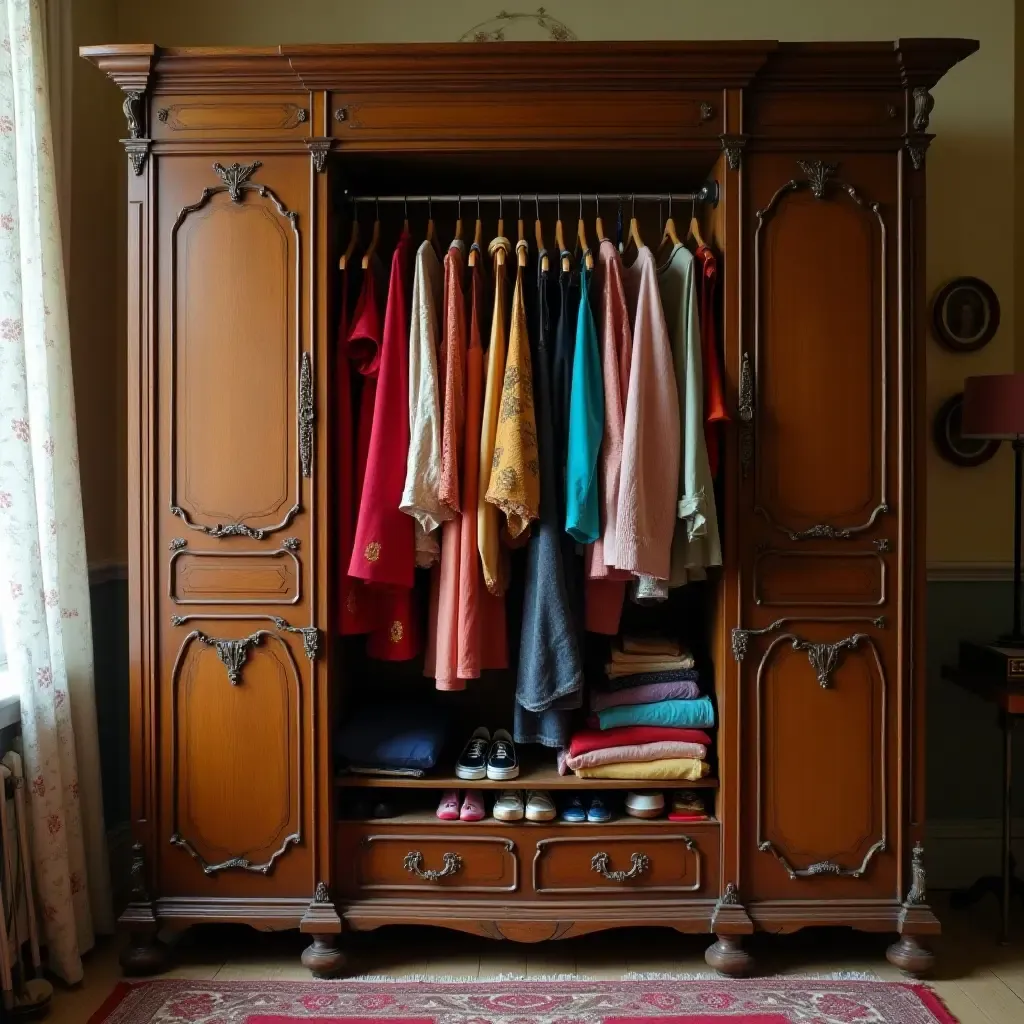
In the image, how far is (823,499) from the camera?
2.24 meters

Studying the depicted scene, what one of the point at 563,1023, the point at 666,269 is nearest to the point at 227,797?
the point at 563,1023

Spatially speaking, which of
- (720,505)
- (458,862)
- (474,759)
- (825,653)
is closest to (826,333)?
(720,505)

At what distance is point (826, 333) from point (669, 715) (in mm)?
1056

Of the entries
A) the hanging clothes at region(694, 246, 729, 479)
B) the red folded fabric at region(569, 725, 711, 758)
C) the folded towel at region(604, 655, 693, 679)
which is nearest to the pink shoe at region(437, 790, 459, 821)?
the red folded fabric at region(569, 725, 711, 758)

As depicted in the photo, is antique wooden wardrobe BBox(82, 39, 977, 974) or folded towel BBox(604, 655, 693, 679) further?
folded towel BBox(604, 655, 693, 679)

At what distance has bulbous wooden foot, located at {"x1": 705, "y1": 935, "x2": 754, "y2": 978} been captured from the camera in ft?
7.33

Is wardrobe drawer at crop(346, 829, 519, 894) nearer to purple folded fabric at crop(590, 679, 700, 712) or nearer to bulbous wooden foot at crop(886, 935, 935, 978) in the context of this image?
purple folded fabric at crop(590, 679, 700, 712)

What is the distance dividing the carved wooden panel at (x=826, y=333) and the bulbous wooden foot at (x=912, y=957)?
1054mm

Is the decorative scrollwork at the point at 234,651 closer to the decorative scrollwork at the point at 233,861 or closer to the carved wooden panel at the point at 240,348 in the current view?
the carved wooden panel at the point at 240,348

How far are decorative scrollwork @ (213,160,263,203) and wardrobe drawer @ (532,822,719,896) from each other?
1835 millimetres

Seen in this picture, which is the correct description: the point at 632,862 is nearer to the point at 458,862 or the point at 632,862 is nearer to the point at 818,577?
the point at 458,862

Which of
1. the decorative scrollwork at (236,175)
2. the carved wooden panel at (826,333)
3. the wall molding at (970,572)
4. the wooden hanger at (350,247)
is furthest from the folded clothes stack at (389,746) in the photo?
the wall molding at (970,572)

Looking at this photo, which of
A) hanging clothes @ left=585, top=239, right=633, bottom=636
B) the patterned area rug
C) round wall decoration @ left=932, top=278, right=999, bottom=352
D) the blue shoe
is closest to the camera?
the patterned area rug

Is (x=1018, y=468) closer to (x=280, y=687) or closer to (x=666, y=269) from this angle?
(x=666, y=269)
